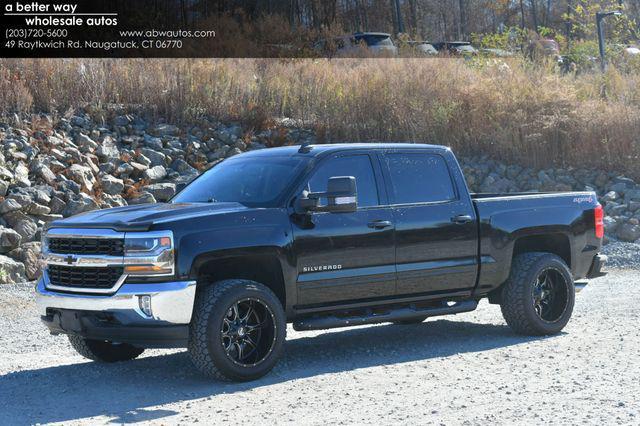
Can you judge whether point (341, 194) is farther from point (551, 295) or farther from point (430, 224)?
point (551, 295)

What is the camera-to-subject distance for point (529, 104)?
24.5 metres

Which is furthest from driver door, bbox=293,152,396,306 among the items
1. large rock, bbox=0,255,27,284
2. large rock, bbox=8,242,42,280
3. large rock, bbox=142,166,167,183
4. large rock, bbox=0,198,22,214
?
large rock, bbox=142,166,167,183

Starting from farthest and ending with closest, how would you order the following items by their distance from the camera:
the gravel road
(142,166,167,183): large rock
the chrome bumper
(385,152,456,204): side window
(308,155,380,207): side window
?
1. (142,166,167,183): large rock
2. (385,152,456,204): side window
3. (308,155,380,207): side window
4. the chrome bumper
5. the gravel road

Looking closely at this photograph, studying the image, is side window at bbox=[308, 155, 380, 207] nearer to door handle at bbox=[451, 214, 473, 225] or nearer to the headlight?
door handle at bbox=[451, 214, 473, 225]

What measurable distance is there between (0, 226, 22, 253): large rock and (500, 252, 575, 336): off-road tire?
29.0 ft

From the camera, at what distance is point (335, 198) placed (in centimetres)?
857

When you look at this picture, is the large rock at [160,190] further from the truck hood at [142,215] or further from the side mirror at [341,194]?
the side mirror at [341,194]

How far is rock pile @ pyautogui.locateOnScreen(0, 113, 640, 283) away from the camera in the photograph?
Result: 17.0 meters

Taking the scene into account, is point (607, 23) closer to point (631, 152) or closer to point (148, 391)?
point (631, 152)

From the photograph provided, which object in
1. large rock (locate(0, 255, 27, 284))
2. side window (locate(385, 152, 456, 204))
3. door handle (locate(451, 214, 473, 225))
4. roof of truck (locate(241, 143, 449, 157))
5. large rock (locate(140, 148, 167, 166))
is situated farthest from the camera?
large rock (locate(140, 148, 167, 166))

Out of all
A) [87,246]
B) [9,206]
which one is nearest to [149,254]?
[87,246]

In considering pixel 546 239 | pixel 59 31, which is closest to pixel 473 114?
Answer: pixel 59 31

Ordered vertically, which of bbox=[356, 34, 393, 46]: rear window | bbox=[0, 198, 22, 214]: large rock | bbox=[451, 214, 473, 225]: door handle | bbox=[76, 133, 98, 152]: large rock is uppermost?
bbox=[356, 34, 393, 46]: rear window

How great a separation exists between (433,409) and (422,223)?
2.69m
